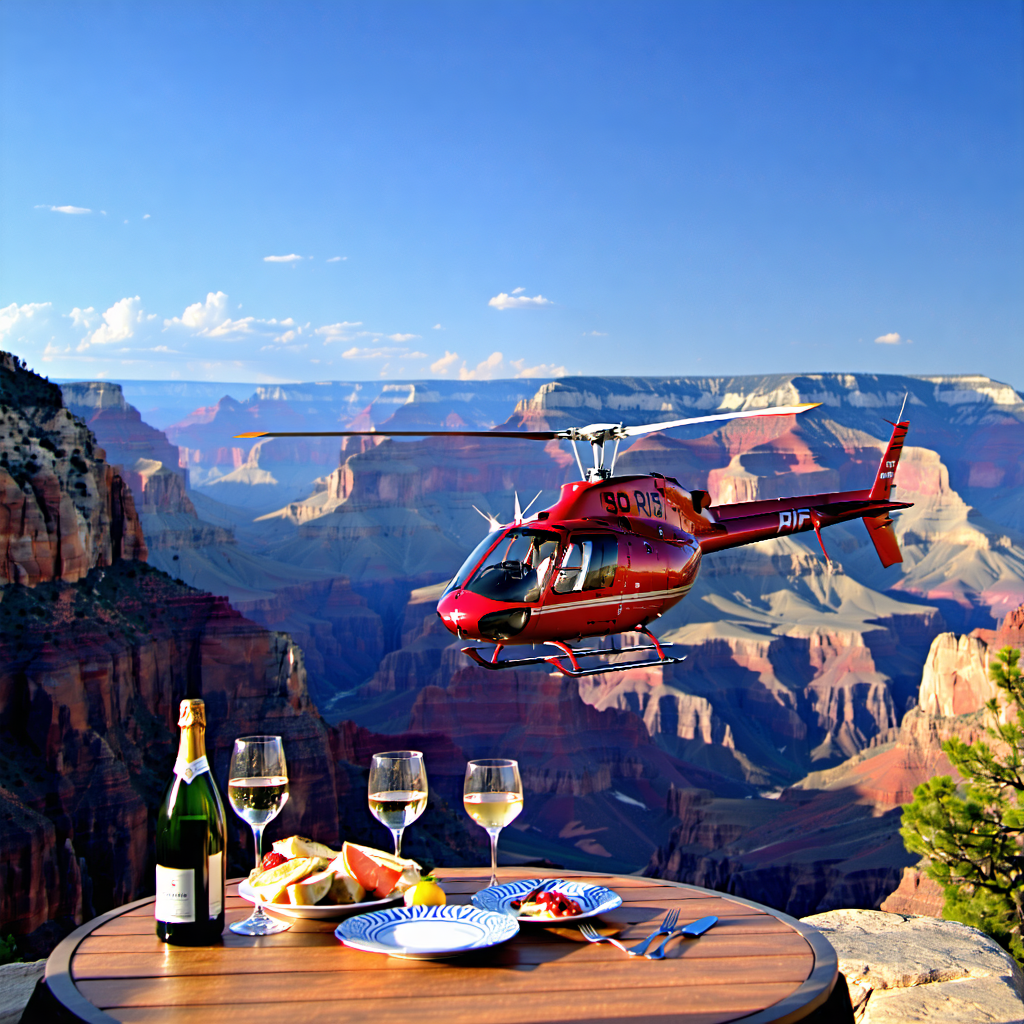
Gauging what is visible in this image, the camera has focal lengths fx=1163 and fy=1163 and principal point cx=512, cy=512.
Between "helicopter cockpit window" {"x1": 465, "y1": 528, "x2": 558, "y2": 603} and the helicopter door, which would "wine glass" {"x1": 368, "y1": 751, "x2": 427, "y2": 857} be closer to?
"helicopter cockpit window" {"x1": 465, "y1": 528, "x2": 558, "y2": 603}

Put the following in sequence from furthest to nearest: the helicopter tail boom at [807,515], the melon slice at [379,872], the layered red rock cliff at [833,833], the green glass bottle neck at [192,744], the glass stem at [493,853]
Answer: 1. the layered red rock cliff at [833,833]
2. the helicopter tail boom at [807,515]
3. the glass stem at [493,853]
4. the melon slice at [379,872]
5. the green glass bottle neck at [192,744]

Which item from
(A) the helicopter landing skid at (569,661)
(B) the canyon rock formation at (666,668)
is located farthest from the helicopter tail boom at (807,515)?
(B) the canyon rock formation at (666,668)

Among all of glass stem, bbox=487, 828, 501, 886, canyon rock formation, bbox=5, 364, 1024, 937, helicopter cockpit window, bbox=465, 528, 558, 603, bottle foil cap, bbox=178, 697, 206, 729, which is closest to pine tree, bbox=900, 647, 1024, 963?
helicopter cockpit window, bbox=465, 528, 558, 603

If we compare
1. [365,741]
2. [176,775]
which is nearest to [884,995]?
[176,775]

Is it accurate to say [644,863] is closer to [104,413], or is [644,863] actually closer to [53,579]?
[53,579]

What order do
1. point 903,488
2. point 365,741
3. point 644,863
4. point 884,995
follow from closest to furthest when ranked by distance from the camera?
point 884,995, point 365,741, point 644,863, point 903,488

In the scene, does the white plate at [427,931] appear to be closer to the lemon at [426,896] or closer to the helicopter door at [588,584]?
the lemon at [426,896]

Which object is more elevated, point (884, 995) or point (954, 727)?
point (884, 995)
